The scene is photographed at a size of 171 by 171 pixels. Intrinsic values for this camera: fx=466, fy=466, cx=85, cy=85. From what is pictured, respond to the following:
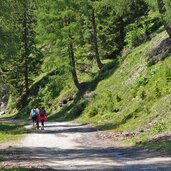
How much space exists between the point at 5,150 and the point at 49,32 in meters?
26.5

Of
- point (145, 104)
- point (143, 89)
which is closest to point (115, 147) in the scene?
point (145, 104)

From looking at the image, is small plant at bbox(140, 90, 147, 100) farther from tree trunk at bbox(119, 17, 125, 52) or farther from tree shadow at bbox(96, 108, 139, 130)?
tree trunk at bbox(119, 17, 125, 52)

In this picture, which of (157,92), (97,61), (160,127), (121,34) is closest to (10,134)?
(157,92)

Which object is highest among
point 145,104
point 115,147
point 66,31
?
point 66,31

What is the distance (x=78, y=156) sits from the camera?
17062mm

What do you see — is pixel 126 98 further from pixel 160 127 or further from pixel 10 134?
pixel 160 127

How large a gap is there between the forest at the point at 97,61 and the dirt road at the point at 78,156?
2.37 meters

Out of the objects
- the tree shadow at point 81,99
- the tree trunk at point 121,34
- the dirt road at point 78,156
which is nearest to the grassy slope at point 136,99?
the tree shadow at point 81,99

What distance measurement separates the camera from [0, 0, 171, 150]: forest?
2514 cm

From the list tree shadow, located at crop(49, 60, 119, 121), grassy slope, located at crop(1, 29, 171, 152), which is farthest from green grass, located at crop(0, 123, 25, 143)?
tree shadow, located at crop(49, 60, 119, 121)

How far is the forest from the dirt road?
7.77 feet

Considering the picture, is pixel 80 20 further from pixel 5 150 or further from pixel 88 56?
pixel 5 150

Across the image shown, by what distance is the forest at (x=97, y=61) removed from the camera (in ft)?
82.5

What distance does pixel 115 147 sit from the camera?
19.5 metres
